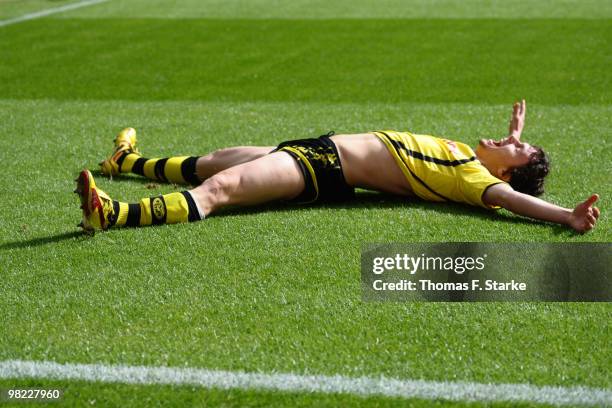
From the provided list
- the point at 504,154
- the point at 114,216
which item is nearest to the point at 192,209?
the point at 114,216

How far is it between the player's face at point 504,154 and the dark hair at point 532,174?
0.09 ft

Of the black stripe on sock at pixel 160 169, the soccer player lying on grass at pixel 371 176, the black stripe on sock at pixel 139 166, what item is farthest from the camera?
the black stripe on sock at pixel 139 166

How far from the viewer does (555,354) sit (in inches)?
135

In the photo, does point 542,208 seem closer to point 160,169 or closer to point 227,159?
point 227,159

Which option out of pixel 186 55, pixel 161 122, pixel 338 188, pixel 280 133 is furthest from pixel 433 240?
pixel 186 55

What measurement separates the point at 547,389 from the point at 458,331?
524mm

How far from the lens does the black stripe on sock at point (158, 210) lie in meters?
4.79

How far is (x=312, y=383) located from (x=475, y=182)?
2120 mm

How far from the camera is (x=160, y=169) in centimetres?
589

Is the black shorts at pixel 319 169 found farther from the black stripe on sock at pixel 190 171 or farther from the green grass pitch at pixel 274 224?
the black stripe on sock at pixel 190 171

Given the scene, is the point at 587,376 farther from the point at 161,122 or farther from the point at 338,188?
the point at 161,122

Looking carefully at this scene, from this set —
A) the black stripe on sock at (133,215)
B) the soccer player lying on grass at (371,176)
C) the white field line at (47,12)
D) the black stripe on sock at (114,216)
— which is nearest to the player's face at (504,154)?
the soccer player lying on grass at (371,176)

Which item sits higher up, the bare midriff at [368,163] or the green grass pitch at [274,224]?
the bare midriff at [368,163]

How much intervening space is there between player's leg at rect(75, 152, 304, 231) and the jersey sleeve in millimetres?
873
